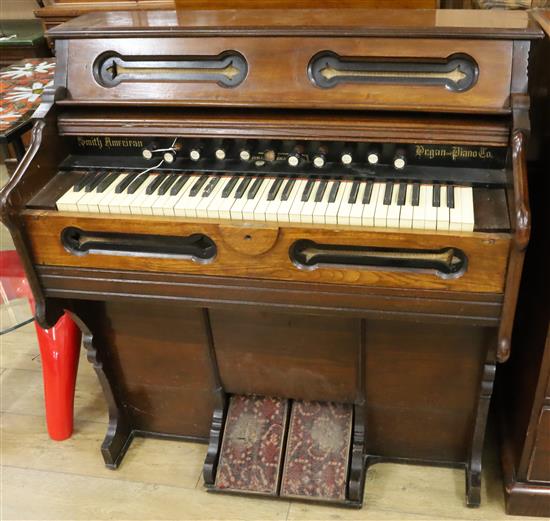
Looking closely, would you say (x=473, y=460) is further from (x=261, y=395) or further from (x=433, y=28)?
(x=433, y=28)

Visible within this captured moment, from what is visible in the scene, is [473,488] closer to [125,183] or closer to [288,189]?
[288,189]

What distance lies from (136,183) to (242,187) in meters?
0.26

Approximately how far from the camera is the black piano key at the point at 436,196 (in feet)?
4.12

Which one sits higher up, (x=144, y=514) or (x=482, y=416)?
(x=482, y=416)

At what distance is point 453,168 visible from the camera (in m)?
1.35

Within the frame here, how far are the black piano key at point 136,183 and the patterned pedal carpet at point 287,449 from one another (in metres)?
0.76

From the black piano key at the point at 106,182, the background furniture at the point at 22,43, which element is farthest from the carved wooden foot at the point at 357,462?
the background furniture at the point at 22,43

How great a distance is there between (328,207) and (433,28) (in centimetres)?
45

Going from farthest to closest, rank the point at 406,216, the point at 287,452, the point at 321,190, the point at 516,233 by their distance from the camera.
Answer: the point at 287,452, the point at 321,190, the point at 406,216, the point at 516,233

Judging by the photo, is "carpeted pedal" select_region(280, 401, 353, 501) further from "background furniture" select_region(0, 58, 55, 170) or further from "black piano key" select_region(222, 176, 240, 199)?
"background furniture" select_region(0, 58, 55, 170)

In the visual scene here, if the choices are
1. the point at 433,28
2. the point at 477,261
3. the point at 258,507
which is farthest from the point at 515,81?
the point at 258,507

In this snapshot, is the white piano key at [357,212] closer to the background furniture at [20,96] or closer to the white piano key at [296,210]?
the white piano key at [296,210]

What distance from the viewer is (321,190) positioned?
4.39 feet

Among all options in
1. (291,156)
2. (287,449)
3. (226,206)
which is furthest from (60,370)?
(291,156)
